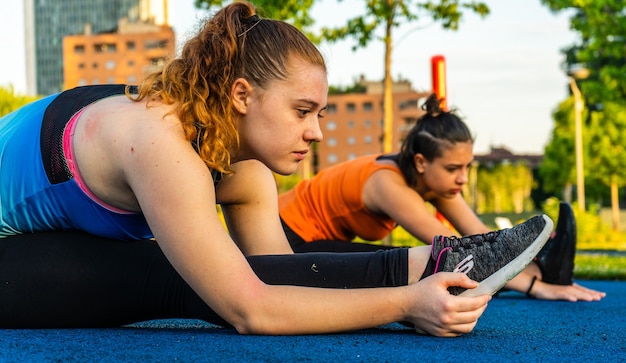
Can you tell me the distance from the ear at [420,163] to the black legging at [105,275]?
78.0 inches

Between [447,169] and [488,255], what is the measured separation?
2.03 m

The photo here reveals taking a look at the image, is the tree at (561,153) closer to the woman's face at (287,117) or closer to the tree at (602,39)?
the tree at (602,39)

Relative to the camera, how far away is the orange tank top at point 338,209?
4.71 meters

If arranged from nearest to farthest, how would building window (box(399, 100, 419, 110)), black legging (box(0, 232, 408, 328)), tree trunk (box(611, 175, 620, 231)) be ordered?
black legging (box(0, 232, 408, 328)), tree trunk (box(611, 175, 620, 231)), building window (box(399, 100, 419, 110))

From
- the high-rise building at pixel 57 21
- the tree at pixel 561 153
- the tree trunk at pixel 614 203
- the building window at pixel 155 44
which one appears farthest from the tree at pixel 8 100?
the high-rise building at pixel 57 21

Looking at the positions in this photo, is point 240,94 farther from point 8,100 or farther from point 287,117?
point 8,100

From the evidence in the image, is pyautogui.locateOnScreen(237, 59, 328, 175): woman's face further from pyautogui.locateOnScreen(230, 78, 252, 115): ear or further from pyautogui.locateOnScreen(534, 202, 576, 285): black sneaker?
pyautogui.locateOnScreen(534, 202, 576, 285): black sneaker

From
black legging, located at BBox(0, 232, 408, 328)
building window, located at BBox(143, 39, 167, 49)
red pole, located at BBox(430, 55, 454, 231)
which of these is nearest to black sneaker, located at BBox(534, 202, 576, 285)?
black legging, located at BBox(0, 232, 408, 328)

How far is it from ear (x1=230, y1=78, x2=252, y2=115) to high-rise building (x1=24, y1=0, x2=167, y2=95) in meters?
139

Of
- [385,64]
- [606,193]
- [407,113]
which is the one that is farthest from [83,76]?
[385,64]

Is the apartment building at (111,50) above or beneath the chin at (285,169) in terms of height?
above

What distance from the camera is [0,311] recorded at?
274 cm

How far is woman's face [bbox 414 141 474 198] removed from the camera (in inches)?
180

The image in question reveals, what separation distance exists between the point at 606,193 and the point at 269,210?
35652 millimetres
